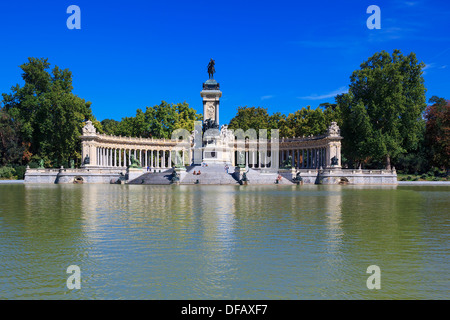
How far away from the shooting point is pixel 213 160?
6819 cm

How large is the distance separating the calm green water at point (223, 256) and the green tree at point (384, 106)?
160 feet

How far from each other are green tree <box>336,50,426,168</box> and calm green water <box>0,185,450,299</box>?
48.6m

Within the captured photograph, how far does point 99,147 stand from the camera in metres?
76.4

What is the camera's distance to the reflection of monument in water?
56188 mm

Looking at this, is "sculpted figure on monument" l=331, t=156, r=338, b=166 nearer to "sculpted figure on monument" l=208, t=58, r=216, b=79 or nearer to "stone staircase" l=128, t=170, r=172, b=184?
"stone staircase" l=128, t=170, r=172, b=184

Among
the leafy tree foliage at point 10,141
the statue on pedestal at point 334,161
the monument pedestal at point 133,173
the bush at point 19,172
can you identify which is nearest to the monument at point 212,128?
the monument pedestal at point 133,173

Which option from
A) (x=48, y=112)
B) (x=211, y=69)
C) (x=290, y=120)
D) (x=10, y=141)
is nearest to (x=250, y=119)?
(x=290, y=120)

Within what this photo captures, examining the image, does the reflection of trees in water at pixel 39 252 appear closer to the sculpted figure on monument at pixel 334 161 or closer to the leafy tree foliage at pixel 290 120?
the sculpted figure on monument at pixel 334 161

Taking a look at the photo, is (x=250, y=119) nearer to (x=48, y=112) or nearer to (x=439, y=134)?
(x=439, y=134)

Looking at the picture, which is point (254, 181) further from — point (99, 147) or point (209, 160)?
point (99, 147)

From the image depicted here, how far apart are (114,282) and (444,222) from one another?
46.6 feet

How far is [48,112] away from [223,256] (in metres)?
71.9

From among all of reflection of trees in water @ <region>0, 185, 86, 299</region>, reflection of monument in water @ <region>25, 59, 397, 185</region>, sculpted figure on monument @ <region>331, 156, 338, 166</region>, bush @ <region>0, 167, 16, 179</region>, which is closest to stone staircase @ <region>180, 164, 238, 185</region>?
reflection of monument in water @ <region>25, 59, 397, 185</region>

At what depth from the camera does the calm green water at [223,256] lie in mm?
7680
